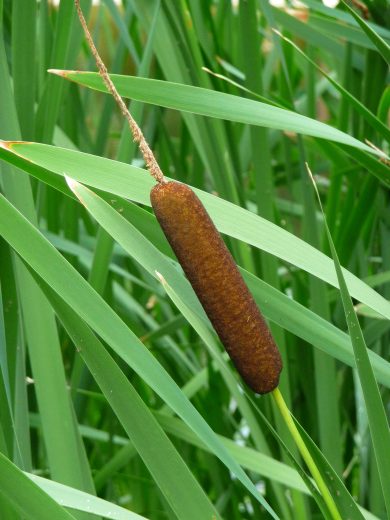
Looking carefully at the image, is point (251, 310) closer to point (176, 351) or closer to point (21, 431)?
point (21, 431)

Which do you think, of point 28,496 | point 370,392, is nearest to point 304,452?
point 370,392

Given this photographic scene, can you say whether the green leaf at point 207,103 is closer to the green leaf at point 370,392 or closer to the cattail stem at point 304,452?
the green leaf at point 370,392

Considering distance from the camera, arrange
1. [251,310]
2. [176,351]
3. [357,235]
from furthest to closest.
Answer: [176,351] → [357,235] → [251,310]

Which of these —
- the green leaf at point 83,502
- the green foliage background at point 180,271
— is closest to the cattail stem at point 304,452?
the green foliage background at point 180,271

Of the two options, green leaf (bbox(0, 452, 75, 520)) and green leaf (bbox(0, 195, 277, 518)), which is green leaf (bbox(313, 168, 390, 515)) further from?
green leaf (bbox(0, 452, 75, 520))

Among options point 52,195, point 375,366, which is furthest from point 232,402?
point 375,366

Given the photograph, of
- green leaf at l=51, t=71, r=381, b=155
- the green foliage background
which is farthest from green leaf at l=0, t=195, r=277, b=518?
green leaf at l=51, t=71, r=381, b=155
